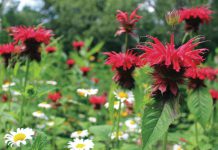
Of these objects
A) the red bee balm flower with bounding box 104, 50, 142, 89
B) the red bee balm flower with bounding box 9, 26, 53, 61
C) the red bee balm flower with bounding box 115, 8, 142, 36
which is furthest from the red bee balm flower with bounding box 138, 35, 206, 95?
the red bee balm flower with bounding box 9, 26, 53, 61

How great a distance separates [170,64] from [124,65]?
446mm

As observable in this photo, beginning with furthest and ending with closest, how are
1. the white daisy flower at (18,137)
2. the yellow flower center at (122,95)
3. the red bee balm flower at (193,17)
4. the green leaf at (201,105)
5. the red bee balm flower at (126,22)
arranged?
the red bee balm flower at (193,17)
the yellow flower center at (122,95)
the red bee balm flower at (126,22)
the green leaf at (201,105)
the white daisy flower at (18,137)

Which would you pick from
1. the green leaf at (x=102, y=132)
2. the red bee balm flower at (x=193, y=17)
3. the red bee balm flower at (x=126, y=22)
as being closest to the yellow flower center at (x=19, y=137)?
the green leaf at (x=102, y=132)

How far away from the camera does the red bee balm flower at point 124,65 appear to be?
1.43 m

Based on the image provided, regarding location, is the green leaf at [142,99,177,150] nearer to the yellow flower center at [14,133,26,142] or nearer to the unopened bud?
the unopened bud

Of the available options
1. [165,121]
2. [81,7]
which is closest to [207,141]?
[165,121]

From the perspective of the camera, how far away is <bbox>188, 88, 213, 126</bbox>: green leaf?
4.45ft

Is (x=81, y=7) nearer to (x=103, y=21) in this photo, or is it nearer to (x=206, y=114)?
(x=103, y=21)

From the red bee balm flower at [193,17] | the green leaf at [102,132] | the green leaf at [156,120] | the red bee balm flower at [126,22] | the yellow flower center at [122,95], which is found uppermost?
the red bee balm flower at [193,17]

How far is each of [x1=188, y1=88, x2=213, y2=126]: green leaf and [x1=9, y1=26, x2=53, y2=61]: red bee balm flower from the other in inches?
28.7

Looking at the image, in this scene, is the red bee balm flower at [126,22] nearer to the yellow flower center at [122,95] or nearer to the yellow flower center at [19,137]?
A: the yellow flower center at [122,95]

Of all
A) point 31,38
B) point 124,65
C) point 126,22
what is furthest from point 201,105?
point 31,38

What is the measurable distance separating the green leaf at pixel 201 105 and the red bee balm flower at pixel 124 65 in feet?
0.88

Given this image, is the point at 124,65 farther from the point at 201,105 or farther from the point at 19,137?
the point at 19,137
